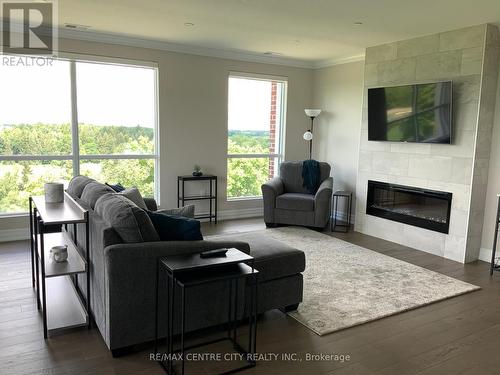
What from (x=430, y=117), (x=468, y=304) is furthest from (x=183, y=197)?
(x=468, y=304)

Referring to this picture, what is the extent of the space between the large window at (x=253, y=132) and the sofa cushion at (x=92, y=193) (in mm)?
3351

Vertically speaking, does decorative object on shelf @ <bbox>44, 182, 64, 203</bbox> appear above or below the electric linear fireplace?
above

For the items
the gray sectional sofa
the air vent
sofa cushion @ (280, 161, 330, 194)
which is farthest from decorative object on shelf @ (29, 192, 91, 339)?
sofa cushion @ (280, 161, 330, 194)

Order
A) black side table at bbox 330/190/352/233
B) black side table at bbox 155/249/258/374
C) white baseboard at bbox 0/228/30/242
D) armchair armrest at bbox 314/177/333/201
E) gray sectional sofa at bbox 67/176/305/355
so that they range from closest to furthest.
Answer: black side table at bbox 155/249/258/374, gray sectional sofa at bbox 67/176/305/355, white baseboard at bbox 0/228/30/242, armchair armrest at bbox 314/177/333/201, black side table at bbox 330/190/352/233

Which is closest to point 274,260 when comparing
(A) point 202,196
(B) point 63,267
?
(B) point 63,267

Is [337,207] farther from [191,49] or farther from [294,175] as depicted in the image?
[191,49]

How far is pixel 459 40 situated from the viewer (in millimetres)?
4434

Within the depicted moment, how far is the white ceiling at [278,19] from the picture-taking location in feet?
12.1

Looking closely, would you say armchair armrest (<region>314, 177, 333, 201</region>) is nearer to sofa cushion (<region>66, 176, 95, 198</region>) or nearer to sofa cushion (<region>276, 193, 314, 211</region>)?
sofa cushion (<region>276, 193, 314, 211</region>)

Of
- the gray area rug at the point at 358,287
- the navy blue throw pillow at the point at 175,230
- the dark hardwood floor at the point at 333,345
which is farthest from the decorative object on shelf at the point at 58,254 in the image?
the gray area rug at the point at 358,287

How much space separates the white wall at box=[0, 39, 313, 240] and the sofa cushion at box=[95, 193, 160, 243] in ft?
11.0

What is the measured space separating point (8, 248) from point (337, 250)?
3.84 metres

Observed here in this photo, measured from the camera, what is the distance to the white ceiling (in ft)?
12.1

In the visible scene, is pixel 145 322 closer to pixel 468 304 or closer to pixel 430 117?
pixel 468 304
